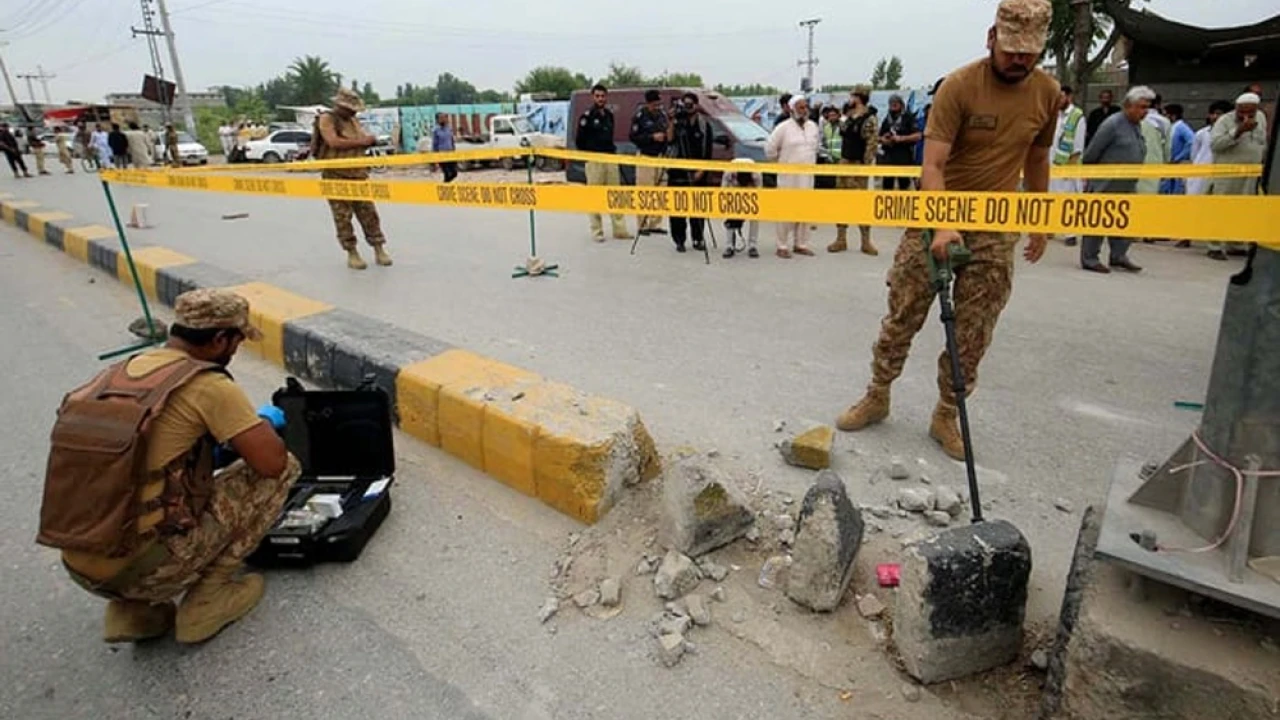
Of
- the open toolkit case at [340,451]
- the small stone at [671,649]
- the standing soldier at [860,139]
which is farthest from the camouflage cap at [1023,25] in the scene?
the standing soldier at [860,139]

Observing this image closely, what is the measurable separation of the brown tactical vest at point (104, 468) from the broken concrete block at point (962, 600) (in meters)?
2.19

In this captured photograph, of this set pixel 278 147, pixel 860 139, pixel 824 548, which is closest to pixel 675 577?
pixel 824 548

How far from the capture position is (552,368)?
4.38 metres

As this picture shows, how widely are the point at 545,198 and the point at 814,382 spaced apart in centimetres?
195

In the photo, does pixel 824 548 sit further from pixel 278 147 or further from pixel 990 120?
pixel 278 147

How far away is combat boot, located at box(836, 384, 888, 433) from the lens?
11.4 ft

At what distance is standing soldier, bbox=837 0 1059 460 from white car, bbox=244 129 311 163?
29584 millimetres

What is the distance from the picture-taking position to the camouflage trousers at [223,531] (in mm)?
2188

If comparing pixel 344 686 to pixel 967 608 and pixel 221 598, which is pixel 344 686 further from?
pixel 967 608

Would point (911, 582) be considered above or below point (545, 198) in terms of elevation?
below

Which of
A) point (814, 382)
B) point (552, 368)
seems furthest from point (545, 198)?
point (814, 382)

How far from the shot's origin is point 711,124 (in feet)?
39.7

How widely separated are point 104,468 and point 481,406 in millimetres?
1410

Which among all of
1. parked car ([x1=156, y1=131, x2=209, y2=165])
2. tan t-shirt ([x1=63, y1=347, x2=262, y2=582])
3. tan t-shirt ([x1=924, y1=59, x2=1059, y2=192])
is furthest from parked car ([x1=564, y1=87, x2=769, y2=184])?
parked car ([x1=156, y1=131, x2=209, y2=165])
